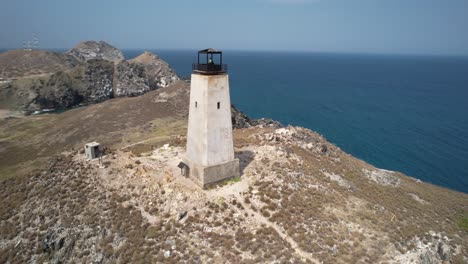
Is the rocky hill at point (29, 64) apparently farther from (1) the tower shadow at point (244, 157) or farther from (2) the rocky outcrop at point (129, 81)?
(1) the tower shadow at point (244, 157)

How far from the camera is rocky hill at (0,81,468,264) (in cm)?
2205

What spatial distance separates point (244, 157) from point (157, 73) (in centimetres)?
10974

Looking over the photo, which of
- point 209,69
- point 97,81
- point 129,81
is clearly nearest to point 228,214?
point 209,69

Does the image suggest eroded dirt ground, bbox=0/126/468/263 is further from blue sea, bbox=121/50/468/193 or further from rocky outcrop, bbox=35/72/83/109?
rocky outcrop, bbox=35/72/83/109

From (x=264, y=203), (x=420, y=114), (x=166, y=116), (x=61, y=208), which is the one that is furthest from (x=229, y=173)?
(x=420, y=114)

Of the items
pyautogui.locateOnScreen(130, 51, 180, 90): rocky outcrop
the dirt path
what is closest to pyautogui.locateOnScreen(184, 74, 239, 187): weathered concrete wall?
the dirt path

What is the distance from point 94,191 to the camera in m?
27.6

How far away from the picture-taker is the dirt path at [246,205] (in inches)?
852

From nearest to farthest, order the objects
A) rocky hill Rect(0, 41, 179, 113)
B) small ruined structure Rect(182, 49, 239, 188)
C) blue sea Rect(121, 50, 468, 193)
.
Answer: small ruined structure Rect(182, 49, 239, 188) → blue sea Rect(121, 50, 468, 193) → rocky hill Rect(0, 41, 179, 113)

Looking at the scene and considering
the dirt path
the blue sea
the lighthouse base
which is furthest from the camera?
the blue sea

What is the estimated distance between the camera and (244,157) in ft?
112

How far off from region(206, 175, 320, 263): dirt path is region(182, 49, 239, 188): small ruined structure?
1.12 meters

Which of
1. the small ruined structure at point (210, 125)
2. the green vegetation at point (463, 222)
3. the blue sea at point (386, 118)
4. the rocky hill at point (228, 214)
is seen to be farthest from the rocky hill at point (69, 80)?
the green vegetation at point (463, 222)

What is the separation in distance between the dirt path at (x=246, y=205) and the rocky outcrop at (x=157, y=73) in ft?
349
